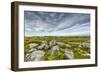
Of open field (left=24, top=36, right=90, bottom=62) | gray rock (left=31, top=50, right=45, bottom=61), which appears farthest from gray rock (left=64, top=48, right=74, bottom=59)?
gray rock (left=31, top=50, right=45, bottom=61)

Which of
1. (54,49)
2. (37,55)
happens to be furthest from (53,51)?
(37,55)

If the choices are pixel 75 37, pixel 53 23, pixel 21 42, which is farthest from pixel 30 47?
pixel 75 37

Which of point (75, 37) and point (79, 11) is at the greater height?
point (79, 11)

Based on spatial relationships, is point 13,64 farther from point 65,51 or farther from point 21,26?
point 65,51

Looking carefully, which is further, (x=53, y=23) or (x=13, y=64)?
(x=53, y=23)

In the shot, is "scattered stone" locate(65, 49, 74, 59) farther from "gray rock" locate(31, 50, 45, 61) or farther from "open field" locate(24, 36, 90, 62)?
"gray rock" locate(31, 50, 45, 61)

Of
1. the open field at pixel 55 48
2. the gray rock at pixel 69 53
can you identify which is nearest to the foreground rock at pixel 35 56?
the open field at pixel 55 48

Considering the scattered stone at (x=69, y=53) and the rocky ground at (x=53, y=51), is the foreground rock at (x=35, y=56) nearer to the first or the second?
the rocky ground at (x=53, y=51)

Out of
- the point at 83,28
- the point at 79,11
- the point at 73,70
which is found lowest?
the point at 73,70
